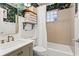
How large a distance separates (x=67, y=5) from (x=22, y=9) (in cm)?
62

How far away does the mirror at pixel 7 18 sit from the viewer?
62.5 inches

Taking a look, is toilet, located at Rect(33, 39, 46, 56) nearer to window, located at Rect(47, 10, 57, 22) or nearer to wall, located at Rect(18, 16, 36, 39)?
wall, located at Rect(18, 16, 36, 39)

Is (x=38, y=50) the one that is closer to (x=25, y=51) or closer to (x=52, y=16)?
(x=25, y=51)

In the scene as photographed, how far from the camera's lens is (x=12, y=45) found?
1.60 metres

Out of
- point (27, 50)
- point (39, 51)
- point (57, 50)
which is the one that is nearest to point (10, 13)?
point (27, 50)

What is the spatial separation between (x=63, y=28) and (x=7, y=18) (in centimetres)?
79

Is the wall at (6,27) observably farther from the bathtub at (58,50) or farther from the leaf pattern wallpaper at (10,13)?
the bathtub at (58,50)

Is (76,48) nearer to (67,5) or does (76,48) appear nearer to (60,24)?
(60,24)

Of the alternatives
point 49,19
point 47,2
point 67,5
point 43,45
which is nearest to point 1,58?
point 43,45

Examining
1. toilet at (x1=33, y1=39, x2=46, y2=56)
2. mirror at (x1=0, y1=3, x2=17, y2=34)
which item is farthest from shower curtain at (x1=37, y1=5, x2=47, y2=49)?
mirror at (x1=0, y1=3, x2=17, y2=34)

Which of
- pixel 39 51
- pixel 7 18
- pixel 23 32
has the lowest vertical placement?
pixel 39 51

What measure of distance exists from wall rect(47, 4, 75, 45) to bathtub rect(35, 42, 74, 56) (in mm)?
58

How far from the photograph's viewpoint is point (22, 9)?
1621 millimetres

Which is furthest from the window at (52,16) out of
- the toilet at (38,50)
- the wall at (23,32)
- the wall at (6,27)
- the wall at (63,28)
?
the wall at (6,27)
